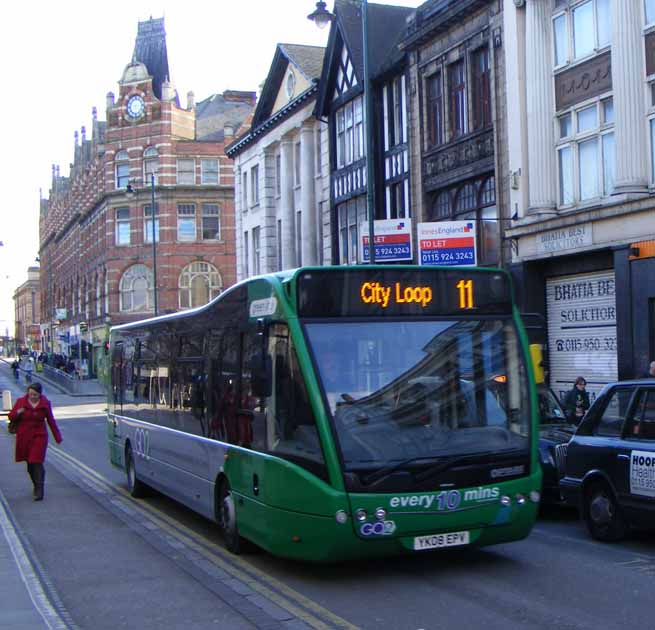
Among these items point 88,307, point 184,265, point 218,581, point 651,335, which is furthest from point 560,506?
point 88,307

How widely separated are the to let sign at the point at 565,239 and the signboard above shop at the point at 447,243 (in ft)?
7.77

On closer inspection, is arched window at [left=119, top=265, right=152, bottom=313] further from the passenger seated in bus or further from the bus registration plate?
the bus registration plate

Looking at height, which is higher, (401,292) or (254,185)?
(254,185)

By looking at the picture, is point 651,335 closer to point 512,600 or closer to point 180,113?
point 512,600

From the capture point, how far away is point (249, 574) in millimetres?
8906

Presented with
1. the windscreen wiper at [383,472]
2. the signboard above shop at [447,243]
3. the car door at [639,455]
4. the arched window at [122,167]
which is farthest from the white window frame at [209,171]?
the windscreen wiper at [383,472]

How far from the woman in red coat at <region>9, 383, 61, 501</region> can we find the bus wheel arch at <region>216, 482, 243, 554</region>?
4.77 m

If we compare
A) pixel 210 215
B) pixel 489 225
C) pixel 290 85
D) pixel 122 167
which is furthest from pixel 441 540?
pixel 122 167

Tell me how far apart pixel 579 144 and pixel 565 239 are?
7.10 ft

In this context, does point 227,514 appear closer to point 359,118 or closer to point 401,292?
point 401,292

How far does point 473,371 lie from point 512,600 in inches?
77.6

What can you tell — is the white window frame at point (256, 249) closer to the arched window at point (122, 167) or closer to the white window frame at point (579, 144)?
the white window frame at point (579, 144)

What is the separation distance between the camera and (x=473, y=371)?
8750mm

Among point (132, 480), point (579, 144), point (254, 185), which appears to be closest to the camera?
point (132, 480)
